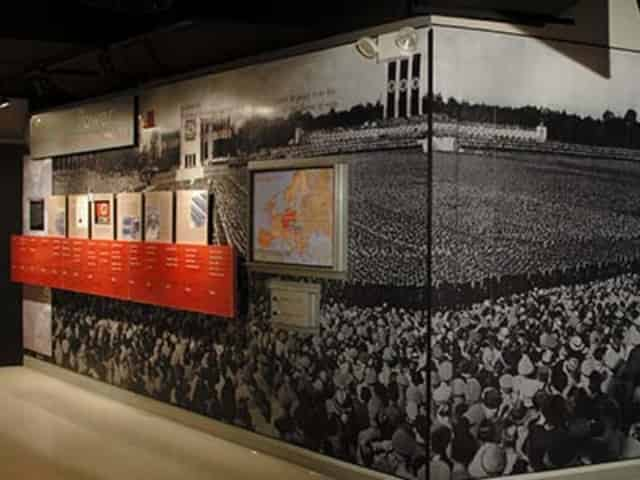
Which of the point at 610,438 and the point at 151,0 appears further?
the point at 610,438

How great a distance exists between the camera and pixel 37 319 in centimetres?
1142

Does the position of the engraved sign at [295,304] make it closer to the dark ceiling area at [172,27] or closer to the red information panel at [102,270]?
the dark ceiling area at [172,27]

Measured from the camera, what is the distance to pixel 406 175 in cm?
630

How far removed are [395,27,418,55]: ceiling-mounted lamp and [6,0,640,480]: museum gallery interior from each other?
12mm

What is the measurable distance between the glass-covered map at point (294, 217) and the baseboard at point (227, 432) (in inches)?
52.9

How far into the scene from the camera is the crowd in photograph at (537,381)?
6.21m

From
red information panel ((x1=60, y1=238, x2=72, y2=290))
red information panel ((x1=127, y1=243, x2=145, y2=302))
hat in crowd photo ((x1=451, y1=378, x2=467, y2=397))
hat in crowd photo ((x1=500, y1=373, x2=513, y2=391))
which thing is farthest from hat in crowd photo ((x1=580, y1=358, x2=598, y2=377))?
red information panel ((x1=60, y1=238, x2=72, y2=290))

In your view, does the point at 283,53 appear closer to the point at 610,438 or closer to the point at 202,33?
the point at 202,33

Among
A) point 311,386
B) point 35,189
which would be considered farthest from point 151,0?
point 35,189

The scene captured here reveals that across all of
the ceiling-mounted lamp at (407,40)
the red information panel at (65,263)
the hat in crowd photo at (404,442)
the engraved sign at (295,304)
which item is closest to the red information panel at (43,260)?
the red information panel at (65,263)

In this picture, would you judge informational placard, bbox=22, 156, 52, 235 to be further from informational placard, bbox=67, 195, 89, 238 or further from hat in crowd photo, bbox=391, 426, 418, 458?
hat in crowd photo, bbox=391, 426, 418, 458

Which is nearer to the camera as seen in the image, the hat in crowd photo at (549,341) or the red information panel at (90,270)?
the hat in crowd photo at (549,341)

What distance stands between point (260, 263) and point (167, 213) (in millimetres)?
1480

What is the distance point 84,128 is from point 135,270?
69.9 inches
